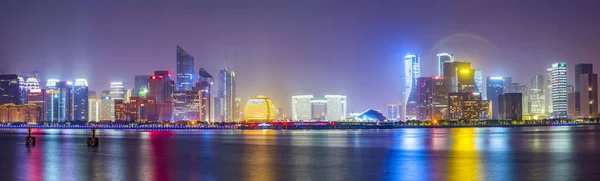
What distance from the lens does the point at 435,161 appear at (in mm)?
53062

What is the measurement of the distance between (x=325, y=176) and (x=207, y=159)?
18682 millimetres

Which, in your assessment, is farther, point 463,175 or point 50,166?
point 50,166

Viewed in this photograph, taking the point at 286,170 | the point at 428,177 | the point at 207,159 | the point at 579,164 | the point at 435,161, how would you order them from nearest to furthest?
the point at 428,177
the point at 286,170
the point at 579,164
the point at 435,161
the point at 207,159

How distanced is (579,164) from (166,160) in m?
30.9

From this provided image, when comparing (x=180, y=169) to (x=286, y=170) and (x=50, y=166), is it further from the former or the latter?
(x=50, y=166)

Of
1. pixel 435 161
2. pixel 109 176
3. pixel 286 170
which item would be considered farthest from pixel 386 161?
pixel 109 176

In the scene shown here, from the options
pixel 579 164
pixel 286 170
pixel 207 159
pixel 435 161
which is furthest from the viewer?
pixel 207 159

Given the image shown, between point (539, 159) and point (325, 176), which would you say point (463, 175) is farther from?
point (539, 159)

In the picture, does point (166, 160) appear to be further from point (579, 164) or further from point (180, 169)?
point (579, 164)

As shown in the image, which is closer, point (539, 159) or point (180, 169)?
point (180, 169)

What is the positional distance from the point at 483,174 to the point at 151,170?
20817mm

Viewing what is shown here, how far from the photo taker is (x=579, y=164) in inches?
1939

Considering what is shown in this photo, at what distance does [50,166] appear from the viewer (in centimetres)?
4934

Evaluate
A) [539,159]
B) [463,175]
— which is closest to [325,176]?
[463,175]
